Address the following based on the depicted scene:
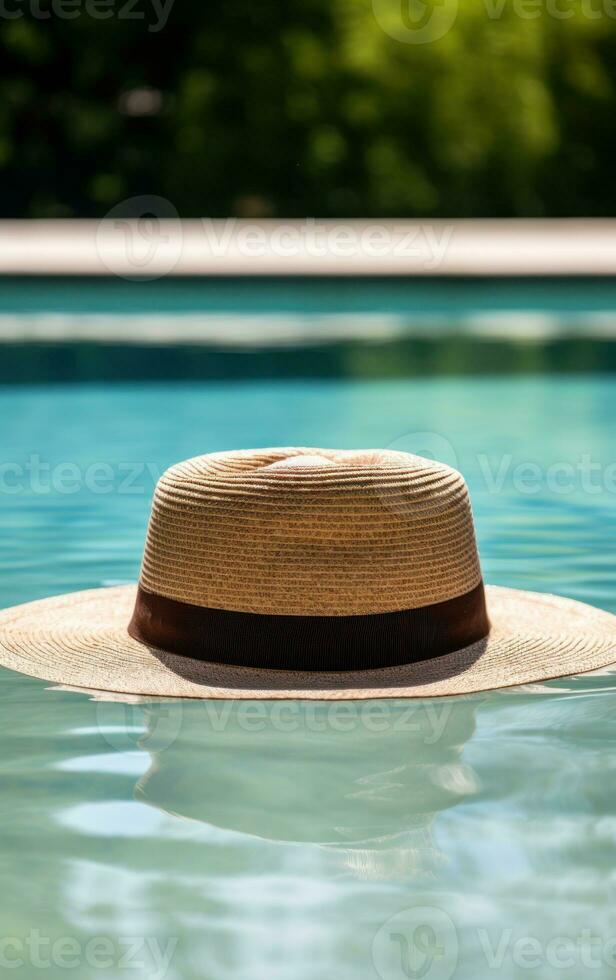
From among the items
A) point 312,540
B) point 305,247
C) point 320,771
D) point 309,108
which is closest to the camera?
point 320,771

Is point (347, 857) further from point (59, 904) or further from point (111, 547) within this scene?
point (111, 547)

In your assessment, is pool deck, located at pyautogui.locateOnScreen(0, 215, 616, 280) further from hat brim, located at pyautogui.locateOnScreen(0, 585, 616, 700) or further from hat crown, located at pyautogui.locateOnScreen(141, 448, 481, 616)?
hat crown, located at pyautogui.locateOnScreen(141, 448, 481, 616)

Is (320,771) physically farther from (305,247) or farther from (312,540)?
(305,247)

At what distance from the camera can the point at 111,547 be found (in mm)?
5770

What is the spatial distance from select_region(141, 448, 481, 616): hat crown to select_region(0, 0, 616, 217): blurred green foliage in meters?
17.0

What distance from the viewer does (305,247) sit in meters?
18.7

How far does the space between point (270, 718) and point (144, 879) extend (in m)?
0.84

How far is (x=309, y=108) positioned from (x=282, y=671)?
1731 centimetres

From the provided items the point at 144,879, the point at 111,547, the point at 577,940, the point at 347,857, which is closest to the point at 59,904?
the point at 144,879

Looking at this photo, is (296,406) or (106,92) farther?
(106,92)

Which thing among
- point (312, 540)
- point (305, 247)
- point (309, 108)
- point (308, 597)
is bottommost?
point (305, 247)

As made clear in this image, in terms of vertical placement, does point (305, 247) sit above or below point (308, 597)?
below

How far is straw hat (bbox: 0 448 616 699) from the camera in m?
3.79

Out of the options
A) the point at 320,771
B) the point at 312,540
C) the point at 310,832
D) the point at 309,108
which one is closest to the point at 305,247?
the point at 309,108
